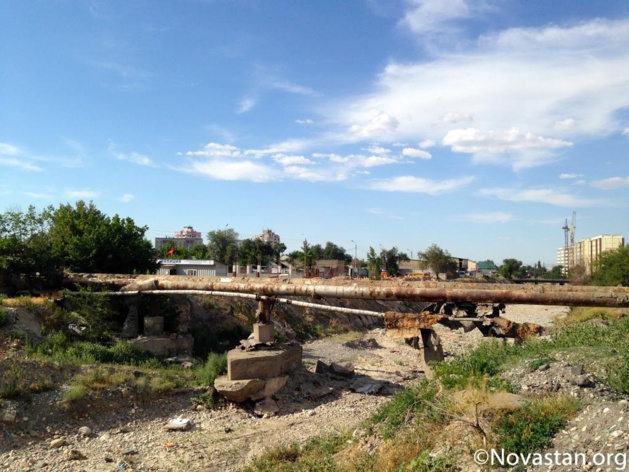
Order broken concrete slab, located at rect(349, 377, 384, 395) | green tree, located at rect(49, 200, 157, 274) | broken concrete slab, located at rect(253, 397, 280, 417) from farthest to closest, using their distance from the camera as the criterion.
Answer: green tree, located at rect(49, 200, 157, 274) < broken concrete slab, located at rect(349, 377, 384, 395) < broken concrete slab, located at rect(253, 397, 280, 417)

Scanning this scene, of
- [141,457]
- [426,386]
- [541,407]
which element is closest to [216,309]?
[141,457]

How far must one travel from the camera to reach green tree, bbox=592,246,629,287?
3778 centimetres

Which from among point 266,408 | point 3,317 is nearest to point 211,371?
point 266,408

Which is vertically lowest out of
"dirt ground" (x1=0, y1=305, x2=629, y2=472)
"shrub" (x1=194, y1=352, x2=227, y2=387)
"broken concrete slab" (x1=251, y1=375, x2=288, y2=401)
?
"dirt ground" (x1=0, y1=305, x2=629, y2=472)

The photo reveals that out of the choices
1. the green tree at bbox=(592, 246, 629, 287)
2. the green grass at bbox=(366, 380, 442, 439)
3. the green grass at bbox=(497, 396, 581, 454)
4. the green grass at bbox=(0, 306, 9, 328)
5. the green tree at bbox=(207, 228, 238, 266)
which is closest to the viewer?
the green grass at bbox=(497, 396, 581, 454)

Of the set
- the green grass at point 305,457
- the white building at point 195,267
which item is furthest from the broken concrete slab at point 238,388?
the white building at point 195,267

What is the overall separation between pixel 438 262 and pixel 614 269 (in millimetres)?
40640

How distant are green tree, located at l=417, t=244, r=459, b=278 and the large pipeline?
64.8m

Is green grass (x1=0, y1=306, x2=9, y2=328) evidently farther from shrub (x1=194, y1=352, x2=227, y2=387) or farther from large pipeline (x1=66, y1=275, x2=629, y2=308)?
shrub (x1=194, y1=352, x2=227, y2=387)

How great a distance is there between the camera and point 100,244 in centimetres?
2414

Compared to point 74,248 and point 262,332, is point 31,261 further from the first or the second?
point 262,332

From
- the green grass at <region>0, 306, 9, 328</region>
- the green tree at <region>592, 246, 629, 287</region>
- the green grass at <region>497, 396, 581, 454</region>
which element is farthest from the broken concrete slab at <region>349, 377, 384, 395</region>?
the green tree at <region>592, 246, 629, 287</region>

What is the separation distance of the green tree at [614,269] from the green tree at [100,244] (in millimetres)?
33313

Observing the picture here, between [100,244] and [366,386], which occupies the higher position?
[100,244]
